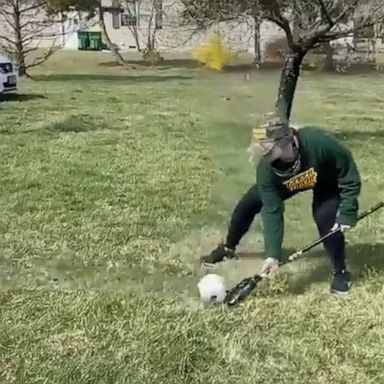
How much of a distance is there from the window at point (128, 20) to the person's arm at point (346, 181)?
33904 mm

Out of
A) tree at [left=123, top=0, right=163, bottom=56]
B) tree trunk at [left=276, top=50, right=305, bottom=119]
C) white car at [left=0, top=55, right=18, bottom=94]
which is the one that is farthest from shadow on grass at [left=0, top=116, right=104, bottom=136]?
tree at [left=123, top=0, right=163, bottom=56]

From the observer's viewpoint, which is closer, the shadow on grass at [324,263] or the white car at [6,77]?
the shadow on grass at [324,263]

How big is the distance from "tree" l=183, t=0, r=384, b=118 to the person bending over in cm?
619

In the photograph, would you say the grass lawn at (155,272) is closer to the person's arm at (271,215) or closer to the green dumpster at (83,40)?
the person's arm at (271,215)

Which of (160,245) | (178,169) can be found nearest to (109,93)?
(178,169)

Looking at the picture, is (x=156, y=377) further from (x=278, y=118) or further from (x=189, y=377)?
(x=278, y=118)

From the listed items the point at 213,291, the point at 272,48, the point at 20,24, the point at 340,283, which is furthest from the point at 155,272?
the point at 272,48

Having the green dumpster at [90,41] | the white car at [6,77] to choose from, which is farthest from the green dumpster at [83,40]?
the white car at [6,77]

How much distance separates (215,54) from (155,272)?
24877 mm

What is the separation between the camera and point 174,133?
1260 centimetres

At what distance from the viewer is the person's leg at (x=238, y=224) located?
5.54m

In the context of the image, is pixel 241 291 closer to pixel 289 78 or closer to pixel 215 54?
pixel 289 78

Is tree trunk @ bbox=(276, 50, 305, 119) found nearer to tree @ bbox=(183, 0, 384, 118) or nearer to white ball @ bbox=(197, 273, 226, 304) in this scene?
tree @ bbox=(183, 0, 384, 118)

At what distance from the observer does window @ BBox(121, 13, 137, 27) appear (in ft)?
125
